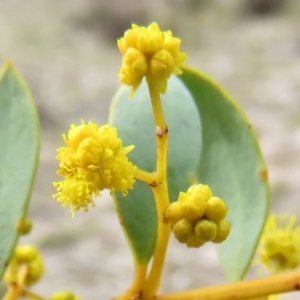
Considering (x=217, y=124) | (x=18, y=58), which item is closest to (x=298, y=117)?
(x=18, y=58)

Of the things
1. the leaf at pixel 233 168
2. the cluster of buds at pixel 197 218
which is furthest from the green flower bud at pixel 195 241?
the leaf at pixel 233 168

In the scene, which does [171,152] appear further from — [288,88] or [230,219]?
[288,88]

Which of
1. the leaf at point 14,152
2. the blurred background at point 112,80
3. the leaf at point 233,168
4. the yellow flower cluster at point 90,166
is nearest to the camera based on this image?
the yellow flower cluster at point 90,166

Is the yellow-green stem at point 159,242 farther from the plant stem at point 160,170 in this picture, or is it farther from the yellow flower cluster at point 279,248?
the yellow flower cluster at point 279,248

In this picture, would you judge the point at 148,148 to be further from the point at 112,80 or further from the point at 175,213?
the point at 112,80

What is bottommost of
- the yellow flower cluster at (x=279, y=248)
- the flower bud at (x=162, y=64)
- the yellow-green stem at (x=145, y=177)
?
the yellow-green stem at (x=145, y=177)

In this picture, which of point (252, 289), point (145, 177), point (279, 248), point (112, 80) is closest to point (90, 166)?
point (145, 177)

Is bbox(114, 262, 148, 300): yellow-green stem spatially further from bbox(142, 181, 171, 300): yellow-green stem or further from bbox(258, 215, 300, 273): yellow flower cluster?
bbox(258, 215, 300, 273): yellow flower cluster
